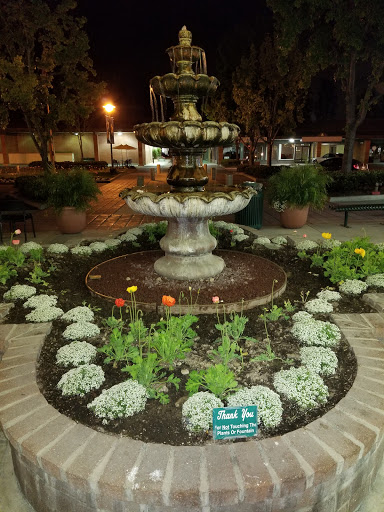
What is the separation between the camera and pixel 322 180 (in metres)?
8.84

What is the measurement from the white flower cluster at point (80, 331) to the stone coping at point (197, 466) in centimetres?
103

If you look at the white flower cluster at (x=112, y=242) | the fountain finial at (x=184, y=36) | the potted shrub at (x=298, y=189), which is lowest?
the white flower cluster at (x=112, y=242)

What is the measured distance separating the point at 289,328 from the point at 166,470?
225cm

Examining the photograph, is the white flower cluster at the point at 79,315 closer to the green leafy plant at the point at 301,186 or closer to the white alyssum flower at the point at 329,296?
the white alyssum flower at the point at 329,296

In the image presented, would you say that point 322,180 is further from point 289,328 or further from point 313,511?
point 313,511

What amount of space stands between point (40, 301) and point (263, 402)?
3.01 metres

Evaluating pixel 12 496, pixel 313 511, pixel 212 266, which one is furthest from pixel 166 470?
pixel 212 266

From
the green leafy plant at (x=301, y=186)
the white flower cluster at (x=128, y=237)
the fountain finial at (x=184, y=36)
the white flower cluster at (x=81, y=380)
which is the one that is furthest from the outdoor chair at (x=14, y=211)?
the white flower cluster at (x=81, y=380)

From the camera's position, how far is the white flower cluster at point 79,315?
4.27m

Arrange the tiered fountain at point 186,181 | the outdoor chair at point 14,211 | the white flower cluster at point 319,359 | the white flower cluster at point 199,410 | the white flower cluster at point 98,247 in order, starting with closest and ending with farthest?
the white flower cluster at point 199,410 < the white flower cluster at point 319,359 < the tiered fountain at point 186,181 < the white flower cluster at point 98,247 < the outdoor chair at point 14,211

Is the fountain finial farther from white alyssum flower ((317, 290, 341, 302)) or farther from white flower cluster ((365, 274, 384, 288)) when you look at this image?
white flower cluster ((365, 274, 384, 288))

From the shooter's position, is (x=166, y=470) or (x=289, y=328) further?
(x=289, y=328)

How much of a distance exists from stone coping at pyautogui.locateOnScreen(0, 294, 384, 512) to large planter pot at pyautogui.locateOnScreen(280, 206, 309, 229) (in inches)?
273

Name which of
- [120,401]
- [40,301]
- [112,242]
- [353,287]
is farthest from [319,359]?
[112,242]
